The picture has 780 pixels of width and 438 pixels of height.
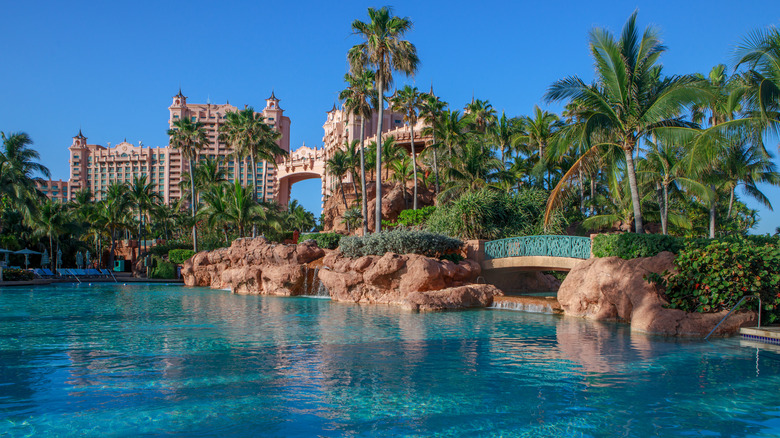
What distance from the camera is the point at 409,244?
2359 cm

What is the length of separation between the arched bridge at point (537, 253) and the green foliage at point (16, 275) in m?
30.1

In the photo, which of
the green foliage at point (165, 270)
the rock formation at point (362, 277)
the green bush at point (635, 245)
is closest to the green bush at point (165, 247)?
the green foliage at point (165, 270)

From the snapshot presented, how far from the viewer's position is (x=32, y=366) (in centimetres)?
949

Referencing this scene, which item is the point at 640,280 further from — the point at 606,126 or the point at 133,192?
the point at 133,192

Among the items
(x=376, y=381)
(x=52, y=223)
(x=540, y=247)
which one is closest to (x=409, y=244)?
(x=540, y=247)

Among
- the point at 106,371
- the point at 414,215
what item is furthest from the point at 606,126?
the point at 414,215

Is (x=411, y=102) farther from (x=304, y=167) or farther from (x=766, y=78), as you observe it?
(x=304, y=167)

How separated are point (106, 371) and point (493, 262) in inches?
668

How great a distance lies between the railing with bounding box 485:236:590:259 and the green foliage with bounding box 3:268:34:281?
30238 millimetres

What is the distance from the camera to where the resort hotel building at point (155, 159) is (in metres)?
134

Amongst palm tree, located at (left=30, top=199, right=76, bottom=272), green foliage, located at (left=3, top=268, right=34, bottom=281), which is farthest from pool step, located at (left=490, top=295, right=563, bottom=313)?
palm tree, located at (left=30, top=199, right=76, bottom=272)

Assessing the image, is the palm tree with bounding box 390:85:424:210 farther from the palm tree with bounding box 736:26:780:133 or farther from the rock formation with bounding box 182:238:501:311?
the palm tree with bounding box 736:26:780:133

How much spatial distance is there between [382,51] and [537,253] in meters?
15.3

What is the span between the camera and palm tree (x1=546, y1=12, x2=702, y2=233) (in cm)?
1705
